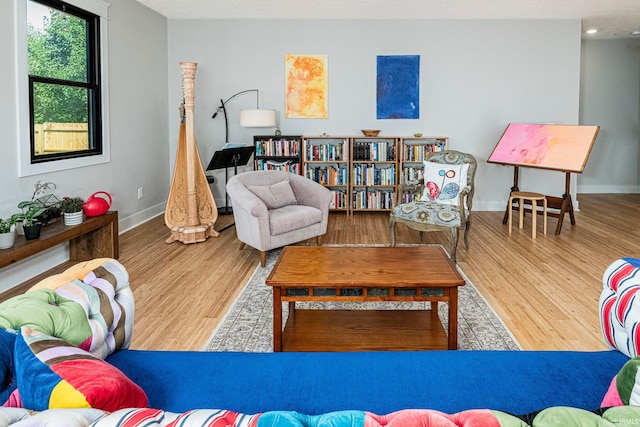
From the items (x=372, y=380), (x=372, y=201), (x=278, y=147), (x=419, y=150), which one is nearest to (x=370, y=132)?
(x=419, y=150)

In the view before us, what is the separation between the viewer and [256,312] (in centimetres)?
347

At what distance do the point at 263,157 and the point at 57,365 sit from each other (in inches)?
248

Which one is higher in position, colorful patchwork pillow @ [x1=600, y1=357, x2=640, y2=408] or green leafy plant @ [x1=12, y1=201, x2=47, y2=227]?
green leafy plant @ [x1=12, y1=201, x2=47, y2=227]

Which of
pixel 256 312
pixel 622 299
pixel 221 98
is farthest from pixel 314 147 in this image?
pixel 622 299

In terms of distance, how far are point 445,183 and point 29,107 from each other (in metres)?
3.77

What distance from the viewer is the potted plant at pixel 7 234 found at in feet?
11.7

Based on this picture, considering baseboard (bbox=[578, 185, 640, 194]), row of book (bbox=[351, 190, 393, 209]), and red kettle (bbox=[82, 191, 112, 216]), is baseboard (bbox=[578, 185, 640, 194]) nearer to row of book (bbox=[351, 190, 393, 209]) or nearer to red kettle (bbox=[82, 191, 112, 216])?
row of book (bbox=[351, 190, 393, 209])

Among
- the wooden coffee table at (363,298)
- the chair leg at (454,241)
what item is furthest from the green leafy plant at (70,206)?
the chair leg at (454,241)

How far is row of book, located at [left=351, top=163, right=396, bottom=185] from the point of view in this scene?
7.50 meters

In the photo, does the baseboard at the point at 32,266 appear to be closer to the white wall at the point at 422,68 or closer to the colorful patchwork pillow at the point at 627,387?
the white wall at the point at 422,68

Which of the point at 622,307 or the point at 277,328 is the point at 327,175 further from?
the point at 622,307

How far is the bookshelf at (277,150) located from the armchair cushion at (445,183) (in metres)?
2.38

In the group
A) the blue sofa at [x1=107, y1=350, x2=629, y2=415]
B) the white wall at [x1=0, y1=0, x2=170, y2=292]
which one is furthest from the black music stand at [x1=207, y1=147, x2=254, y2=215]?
the blue sofa at [x1=107, y1=350, x2=629, y2=415]

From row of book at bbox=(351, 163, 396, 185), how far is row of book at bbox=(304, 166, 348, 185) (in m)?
0.15
